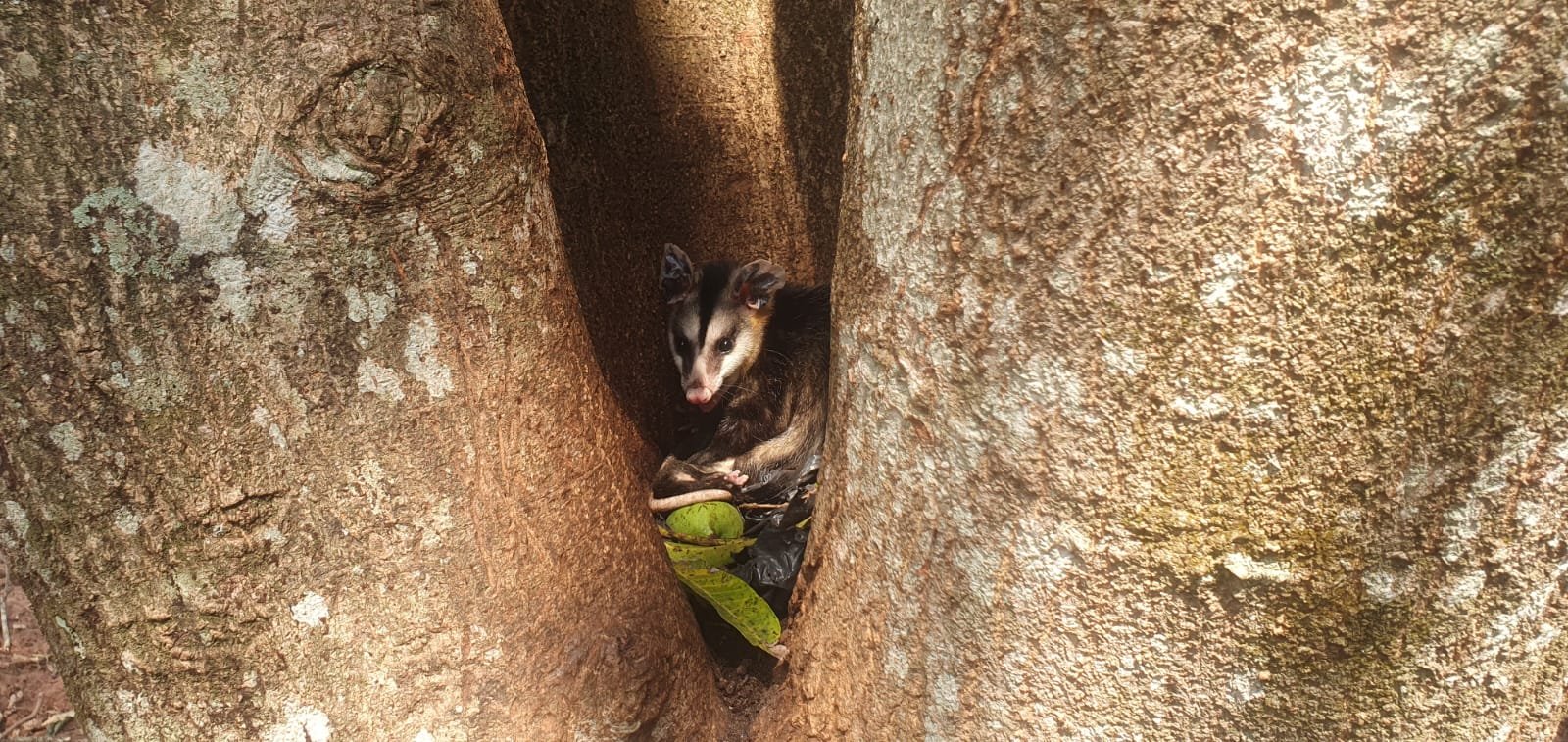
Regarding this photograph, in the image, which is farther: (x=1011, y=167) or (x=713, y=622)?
(x=713, y=622)

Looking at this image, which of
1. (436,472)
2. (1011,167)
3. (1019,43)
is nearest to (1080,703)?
(1011,167)

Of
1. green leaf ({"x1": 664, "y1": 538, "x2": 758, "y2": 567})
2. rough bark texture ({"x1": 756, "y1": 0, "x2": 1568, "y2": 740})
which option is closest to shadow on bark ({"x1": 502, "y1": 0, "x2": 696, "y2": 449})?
green leaf ({"x1": 664, "y1": 538, "x2": 758, "y2": 567})

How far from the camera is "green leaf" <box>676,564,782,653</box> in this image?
7.20 feet

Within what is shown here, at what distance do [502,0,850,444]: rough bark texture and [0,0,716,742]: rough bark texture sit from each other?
55.8 inches

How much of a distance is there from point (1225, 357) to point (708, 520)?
1987mm

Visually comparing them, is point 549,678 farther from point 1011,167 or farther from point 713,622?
point 1011,167

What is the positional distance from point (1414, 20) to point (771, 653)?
166cm

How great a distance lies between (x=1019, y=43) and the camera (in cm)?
135

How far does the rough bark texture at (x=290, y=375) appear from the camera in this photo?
58.4 inches

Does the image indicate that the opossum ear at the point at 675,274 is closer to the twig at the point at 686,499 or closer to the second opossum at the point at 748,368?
the second opossum at the point at 748,368

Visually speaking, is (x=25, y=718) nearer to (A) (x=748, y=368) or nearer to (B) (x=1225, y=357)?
(A) (x=748, y=368)

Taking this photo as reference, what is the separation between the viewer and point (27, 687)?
4543mm

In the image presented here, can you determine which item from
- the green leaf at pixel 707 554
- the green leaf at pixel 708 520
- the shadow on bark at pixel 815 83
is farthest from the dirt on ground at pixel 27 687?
the shadow on bark at pixel 815 83

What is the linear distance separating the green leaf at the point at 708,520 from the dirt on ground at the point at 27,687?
3057 mm
